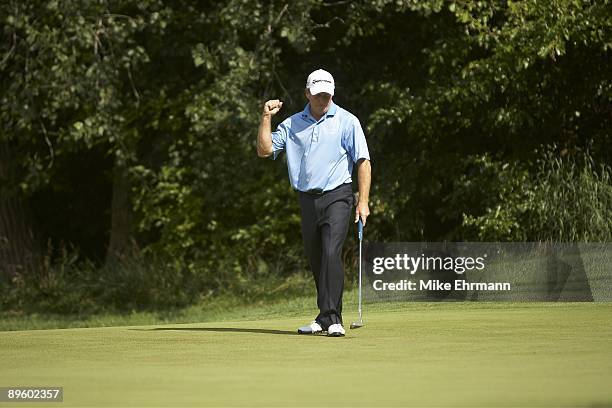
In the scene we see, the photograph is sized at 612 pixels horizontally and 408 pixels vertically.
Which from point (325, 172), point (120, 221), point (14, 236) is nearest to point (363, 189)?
point (325, 172)

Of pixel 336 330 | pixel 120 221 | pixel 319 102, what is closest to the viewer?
pixel 336 330

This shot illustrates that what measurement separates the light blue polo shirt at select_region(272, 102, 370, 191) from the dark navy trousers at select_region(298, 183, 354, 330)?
0.10 m

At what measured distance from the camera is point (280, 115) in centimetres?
1969

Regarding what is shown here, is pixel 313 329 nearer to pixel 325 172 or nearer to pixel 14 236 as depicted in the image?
pixel 325 172

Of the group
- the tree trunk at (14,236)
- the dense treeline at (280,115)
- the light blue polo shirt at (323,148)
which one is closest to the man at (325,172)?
the light blue polo shirt at (323,148)

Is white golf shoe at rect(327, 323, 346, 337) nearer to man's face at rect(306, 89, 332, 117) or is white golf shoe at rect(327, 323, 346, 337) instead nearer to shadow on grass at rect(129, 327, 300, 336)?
shadow on grass at rect(129, 327, 300, 336)

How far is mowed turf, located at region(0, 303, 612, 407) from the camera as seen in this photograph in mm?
6016

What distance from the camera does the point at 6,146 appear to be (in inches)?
853

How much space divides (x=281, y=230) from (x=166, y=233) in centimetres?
192

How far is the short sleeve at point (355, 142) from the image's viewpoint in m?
9.48

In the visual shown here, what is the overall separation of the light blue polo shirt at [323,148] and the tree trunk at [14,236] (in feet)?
42.4

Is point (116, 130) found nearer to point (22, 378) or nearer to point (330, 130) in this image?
point (330, 130)

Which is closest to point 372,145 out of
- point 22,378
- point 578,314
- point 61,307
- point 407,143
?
point 407,143

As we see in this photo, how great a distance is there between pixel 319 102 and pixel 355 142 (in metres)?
0.38
